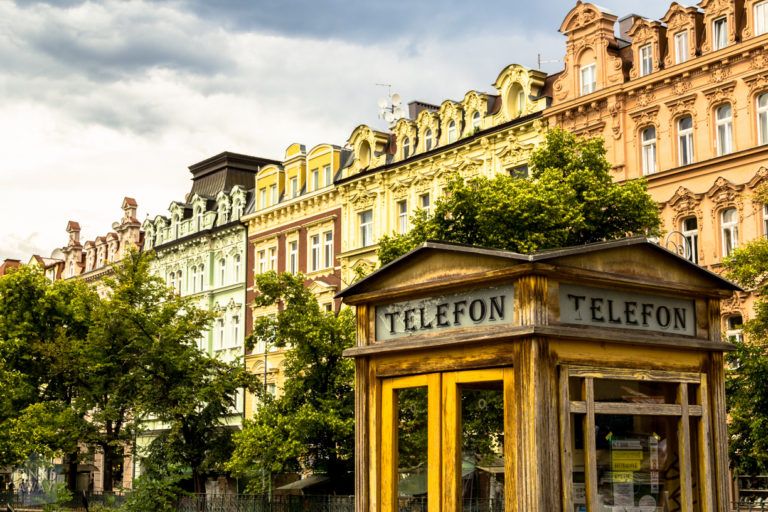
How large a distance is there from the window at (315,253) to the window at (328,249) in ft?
1.83

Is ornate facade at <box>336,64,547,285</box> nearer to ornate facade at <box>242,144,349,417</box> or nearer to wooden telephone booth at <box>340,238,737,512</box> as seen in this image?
ornate facade at <box>242,144,349,417</box>

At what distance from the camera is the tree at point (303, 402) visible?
3331 centimetres

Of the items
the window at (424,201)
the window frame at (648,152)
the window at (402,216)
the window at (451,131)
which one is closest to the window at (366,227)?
the window at (402,216)

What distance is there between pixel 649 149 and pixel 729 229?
A: 4.26 metres

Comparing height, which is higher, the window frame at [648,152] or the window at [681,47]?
the window at [681,47]

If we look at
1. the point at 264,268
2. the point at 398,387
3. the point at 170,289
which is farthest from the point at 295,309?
the point at 398,387

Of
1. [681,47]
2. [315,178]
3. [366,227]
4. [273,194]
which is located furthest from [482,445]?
[273,194]

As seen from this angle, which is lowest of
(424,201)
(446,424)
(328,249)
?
(446,424)

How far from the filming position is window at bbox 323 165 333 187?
173 feet

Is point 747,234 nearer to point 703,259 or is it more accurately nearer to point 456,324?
point 703,259

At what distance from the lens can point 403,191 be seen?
47.4 meters

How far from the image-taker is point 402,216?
47531 mm

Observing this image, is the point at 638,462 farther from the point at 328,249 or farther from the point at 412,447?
the point at 328,249

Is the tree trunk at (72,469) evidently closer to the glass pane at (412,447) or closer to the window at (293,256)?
the window at (293,256)
